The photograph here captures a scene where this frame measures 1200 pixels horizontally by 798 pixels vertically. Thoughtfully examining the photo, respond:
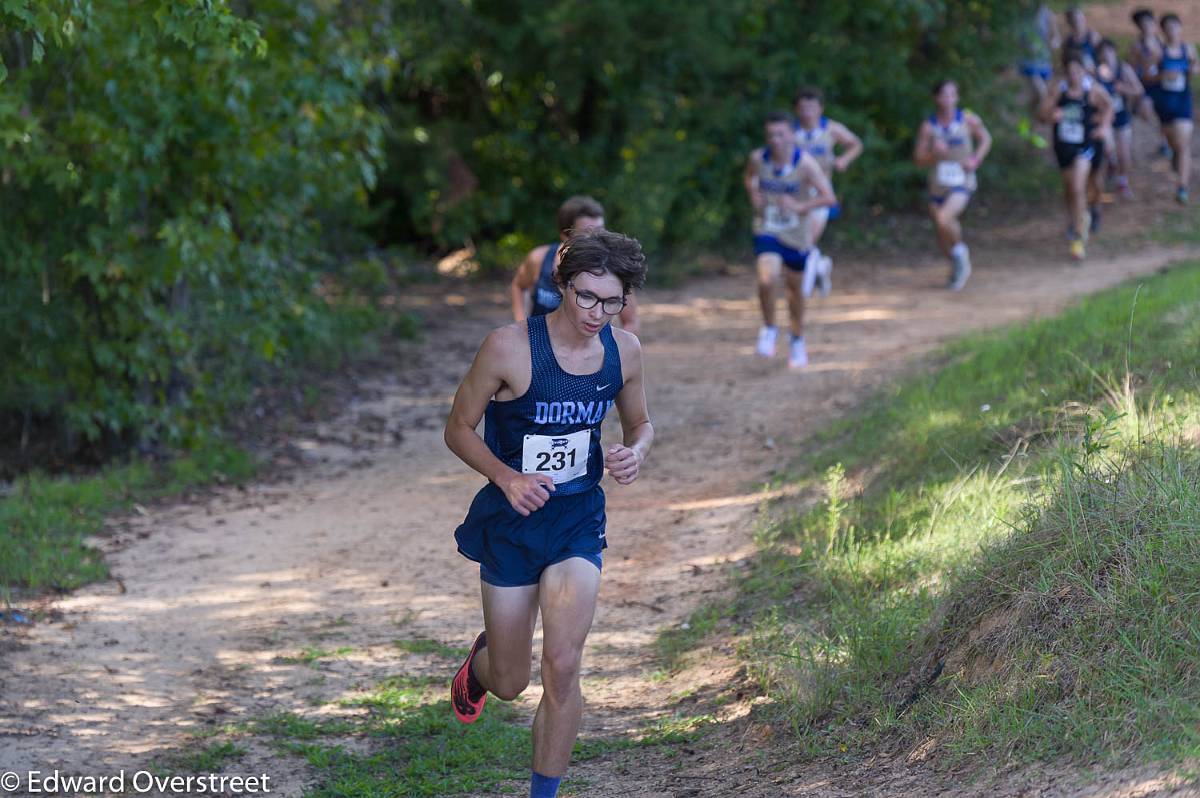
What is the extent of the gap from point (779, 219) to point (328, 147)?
343 centimetres

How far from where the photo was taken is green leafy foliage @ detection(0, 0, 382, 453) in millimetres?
8672

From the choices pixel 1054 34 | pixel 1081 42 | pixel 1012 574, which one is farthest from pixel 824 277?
pixel 1012 574

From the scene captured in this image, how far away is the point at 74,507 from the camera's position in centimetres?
848

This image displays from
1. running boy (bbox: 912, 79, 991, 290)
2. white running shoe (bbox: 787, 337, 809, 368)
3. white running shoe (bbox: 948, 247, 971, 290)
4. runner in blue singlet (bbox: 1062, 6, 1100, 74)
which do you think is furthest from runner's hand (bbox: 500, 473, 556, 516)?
runner in blue singlet (bbox: 1062, 6, 1100, 74)

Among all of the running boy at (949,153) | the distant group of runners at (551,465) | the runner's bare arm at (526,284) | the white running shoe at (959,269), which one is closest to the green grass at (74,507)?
the runner's bare arm at (526,284)

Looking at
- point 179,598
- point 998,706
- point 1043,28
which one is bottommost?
point 179,598

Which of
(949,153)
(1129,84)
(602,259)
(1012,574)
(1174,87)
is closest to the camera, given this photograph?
(602,259)

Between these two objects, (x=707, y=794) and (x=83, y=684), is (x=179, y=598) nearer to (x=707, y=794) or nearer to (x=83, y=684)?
(x=83, y=684)

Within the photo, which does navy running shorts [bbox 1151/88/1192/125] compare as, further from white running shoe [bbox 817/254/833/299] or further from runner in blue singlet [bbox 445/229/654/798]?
runner in blue singlet [bbox 445/229/654/798]

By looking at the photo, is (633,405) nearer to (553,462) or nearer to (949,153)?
(553,462)

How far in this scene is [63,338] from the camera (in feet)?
30.9

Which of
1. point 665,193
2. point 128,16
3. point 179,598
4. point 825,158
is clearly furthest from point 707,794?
point 665,193

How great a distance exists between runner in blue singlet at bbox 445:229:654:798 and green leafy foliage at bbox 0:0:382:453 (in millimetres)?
4591

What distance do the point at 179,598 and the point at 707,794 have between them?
344cm
